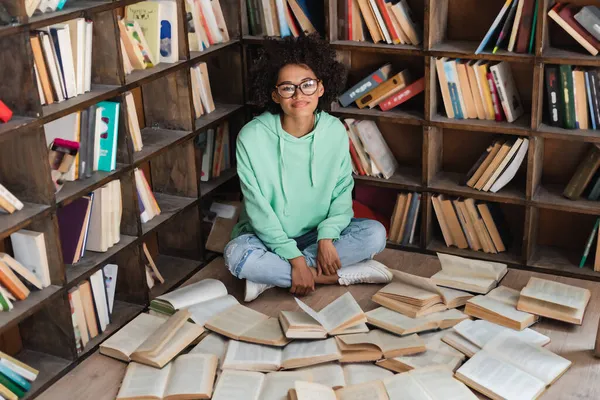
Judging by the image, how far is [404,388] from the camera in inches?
93.6

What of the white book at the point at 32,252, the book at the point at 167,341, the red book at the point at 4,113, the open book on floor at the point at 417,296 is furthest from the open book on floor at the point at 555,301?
the red book at the point at 4,113

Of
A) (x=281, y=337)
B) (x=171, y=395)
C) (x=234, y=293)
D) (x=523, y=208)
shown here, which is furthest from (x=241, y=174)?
(x=523, y=208)

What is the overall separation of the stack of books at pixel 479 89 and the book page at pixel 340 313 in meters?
0.93

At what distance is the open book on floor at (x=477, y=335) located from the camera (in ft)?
8.52

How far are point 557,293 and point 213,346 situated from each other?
1.20 m

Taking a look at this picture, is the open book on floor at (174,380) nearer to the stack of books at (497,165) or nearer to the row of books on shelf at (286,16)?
the stack of books at (497,165)

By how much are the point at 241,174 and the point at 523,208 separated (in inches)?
47.9

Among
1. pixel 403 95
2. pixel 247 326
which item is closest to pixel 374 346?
pixel 247 326

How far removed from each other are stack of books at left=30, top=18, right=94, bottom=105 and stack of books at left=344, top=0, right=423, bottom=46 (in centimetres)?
111

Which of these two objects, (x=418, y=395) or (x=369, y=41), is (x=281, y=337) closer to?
(x=418, y=395)

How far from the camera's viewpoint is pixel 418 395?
2.34 m

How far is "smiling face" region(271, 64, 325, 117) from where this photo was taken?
9.79 feet

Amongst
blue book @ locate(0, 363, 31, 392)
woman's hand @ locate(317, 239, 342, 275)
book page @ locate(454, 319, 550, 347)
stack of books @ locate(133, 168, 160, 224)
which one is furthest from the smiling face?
blue book @ locate(0, 363, 31, 392)

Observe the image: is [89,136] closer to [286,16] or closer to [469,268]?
[286,16]
